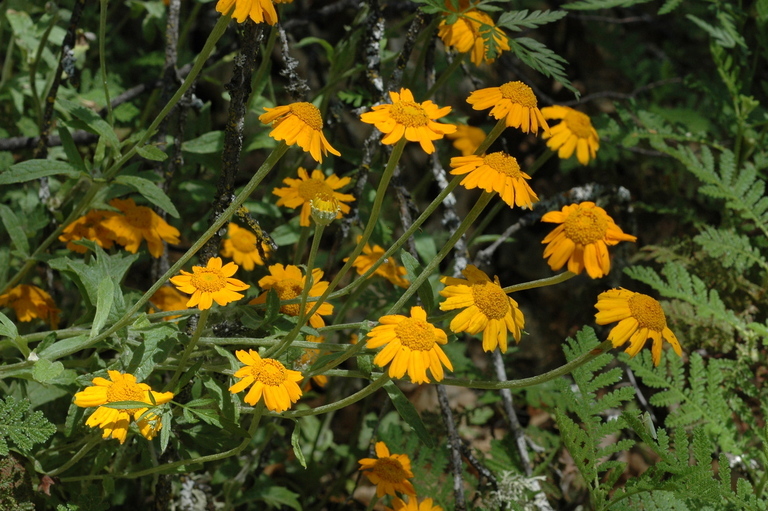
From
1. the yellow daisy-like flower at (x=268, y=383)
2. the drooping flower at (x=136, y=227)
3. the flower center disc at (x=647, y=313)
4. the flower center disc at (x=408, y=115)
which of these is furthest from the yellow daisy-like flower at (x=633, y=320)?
the drooping flower at (x=136, y=227)

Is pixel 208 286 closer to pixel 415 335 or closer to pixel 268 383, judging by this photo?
pixel 268 383

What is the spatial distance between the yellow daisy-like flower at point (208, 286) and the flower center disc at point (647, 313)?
0.78 metres

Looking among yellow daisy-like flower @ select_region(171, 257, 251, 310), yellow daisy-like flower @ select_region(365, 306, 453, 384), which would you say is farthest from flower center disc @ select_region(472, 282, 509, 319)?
yellow daisy-like flower @ select_region(171, 257, 251, 310)

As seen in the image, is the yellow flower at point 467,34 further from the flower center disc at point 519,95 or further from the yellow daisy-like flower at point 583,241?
the yellow daisy-like flower at point 583,241

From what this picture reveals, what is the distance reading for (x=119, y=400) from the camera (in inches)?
58.2

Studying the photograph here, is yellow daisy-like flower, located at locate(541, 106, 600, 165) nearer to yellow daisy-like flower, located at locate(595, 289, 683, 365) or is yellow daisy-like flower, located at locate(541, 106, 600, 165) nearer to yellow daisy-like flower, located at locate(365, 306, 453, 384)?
yellow daisy-like flower, located at locate(595, 289, 683, 365)

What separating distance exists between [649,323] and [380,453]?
0.85 m

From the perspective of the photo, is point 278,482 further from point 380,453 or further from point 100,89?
point 100,89

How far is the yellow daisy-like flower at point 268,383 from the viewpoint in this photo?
148 cm

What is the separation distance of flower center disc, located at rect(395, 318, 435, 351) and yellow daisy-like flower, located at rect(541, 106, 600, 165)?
101cm

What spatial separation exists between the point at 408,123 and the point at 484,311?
401mm

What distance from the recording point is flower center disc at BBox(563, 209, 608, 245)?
1.42 m

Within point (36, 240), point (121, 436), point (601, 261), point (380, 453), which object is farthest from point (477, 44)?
point (36, 240)

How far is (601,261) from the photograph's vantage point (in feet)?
4.65
